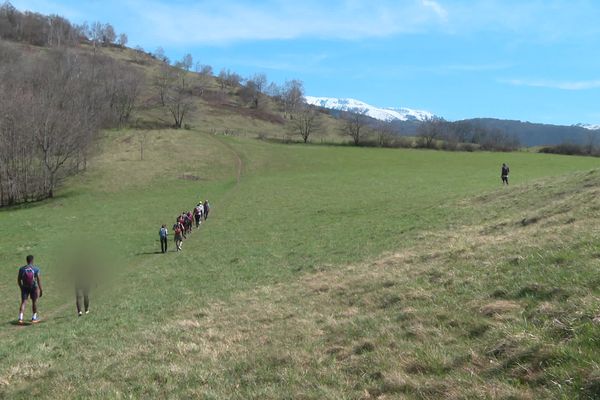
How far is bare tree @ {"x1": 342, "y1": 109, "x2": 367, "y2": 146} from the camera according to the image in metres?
120

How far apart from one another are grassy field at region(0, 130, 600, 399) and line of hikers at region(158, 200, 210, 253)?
123 cm

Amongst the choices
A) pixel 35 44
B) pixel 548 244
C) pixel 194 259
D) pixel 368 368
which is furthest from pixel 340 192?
pixel 35 44

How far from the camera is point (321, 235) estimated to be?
29219 millimetres

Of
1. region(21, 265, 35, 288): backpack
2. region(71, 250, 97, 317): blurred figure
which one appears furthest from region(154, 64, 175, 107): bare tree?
region(21, 265, 35, 288): backpack

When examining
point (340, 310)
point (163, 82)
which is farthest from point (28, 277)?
point (163, 82)

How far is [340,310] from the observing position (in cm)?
1212

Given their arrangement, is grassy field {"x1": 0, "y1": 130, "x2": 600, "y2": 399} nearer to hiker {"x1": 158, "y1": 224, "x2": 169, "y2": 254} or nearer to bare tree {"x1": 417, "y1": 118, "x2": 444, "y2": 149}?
hiker {"x1": 158, "y1": 224, "x2": 169, "y2": 254}

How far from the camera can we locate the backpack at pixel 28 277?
655 inches

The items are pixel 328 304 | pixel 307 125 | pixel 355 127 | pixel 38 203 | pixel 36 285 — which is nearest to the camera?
pixel 328 304

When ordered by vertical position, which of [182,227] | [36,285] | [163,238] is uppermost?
[36,285]

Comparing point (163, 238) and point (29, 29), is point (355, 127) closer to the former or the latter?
point (163, 238)

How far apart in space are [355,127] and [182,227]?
9511cm

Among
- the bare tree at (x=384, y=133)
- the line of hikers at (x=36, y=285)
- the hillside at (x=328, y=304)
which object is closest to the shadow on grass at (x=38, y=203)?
the hillside at (x=328, y=304)

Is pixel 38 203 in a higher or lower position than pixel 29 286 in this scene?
lower
